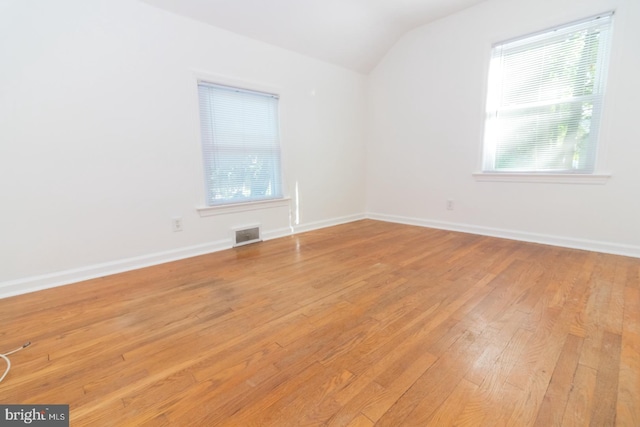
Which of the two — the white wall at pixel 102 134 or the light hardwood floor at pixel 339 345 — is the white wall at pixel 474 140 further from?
the white wall at pixel 102 134

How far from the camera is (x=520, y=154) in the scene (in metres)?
3.15

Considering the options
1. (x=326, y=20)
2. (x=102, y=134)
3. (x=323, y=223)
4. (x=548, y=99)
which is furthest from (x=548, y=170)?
(x=102, y=134)

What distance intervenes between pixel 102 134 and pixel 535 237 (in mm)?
4381

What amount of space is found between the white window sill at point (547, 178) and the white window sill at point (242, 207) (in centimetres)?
247

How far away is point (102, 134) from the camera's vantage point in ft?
7.48

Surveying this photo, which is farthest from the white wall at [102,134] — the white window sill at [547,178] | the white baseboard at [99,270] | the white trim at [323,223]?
the white window sill at [547,178]

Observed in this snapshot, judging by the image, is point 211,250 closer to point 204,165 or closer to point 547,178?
point 204,165

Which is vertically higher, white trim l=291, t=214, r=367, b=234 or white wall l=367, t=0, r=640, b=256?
white wall l=367, t=0, r=640, b=256

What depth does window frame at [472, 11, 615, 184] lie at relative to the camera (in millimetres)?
2600

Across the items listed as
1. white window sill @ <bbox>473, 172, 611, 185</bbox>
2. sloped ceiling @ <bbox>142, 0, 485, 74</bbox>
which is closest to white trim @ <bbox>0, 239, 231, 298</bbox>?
sloped ceiling @ <bbox>142, 0, 485, 74</bbox>

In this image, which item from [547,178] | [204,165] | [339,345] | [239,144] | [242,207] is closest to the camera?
[339,345]

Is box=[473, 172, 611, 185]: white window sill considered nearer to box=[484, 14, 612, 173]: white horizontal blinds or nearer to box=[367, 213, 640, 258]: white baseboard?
box=[484, 14, 612, 173]: white horizontal blinds

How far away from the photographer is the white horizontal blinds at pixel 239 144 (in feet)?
9.48

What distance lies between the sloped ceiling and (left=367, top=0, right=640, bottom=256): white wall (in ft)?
0.91
